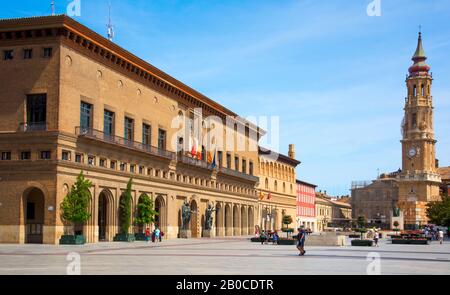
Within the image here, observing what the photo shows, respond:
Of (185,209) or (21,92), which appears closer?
(21,92)

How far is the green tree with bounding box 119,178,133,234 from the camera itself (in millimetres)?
57562

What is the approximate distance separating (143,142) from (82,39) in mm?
14879

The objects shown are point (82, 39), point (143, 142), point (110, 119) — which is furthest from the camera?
point (143, 142)

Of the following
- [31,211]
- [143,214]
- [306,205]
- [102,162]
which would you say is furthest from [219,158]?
[306,205]

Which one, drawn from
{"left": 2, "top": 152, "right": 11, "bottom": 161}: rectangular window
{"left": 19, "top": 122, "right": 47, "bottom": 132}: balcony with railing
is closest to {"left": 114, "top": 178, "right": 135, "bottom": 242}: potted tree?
{"left": 19, "top": 122, "right": 47, "bottom": 132}: balcony with railing

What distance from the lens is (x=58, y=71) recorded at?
164ft

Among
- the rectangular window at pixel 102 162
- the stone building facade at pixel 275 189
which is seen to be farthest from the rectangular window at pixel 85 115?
the stone building facade at pixel 275 189

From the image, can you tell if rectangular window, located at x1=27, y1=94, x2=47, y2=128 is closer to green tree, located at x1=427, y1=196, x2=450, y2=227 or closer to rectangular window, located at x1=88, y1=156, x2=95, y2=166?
rectangular window, located at x1=88, y1=156, x2=95, y2=166

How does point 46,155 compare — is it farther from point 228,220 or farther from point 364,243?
point 228,220

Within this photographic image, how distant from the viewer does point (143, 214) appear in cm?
6050

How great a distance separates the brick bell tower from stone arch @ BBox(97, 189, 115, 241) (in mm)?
100483

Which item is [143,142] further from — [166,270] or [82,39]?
[166,270]

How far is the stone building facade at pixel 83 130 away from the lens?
49188mm
